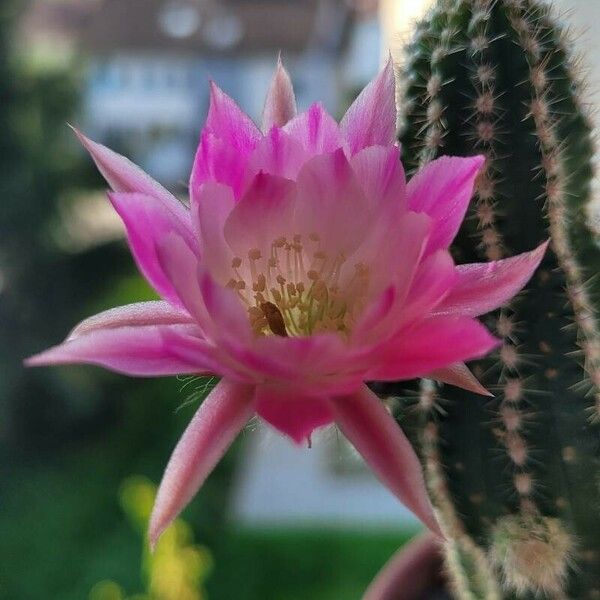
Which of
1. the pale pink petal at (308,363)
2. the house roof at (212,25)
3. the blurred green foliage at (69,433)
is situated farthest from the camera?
the house roof at (212,25)

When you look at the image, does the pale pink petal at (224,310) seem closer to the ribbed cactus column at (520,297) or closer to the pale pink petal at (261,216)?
the pale pink petal at (261,216)

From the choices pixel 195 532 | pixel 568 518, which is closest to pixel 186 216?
pixel 568 518

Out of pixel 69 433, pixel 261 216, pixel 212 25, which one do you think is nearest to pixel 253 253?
pixel 261 216

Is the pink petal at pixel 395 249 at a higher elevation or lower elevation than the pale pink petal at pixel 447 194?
lower

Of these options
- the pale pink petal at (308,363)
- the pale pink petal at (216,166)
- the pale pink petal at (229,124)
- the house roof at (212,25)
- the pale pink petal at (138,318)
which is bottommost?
the pale pink petal at (308,363)

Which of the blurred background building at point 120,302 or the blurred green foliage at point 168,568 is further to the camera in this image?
the blurred background building at point 120,302

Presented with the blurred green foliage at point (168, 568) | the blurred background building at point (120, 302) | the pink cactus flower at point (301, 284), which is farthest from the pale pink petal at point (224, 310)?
the blurred background building at point (120, 302)

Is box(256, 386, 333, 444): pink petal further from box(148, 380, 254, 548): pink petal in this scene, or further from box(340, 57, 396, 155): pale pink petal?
box(340, 57, 396, 155): pale pink petal

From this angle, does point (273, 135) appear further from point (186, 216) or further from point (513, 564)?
point (513, 564)
